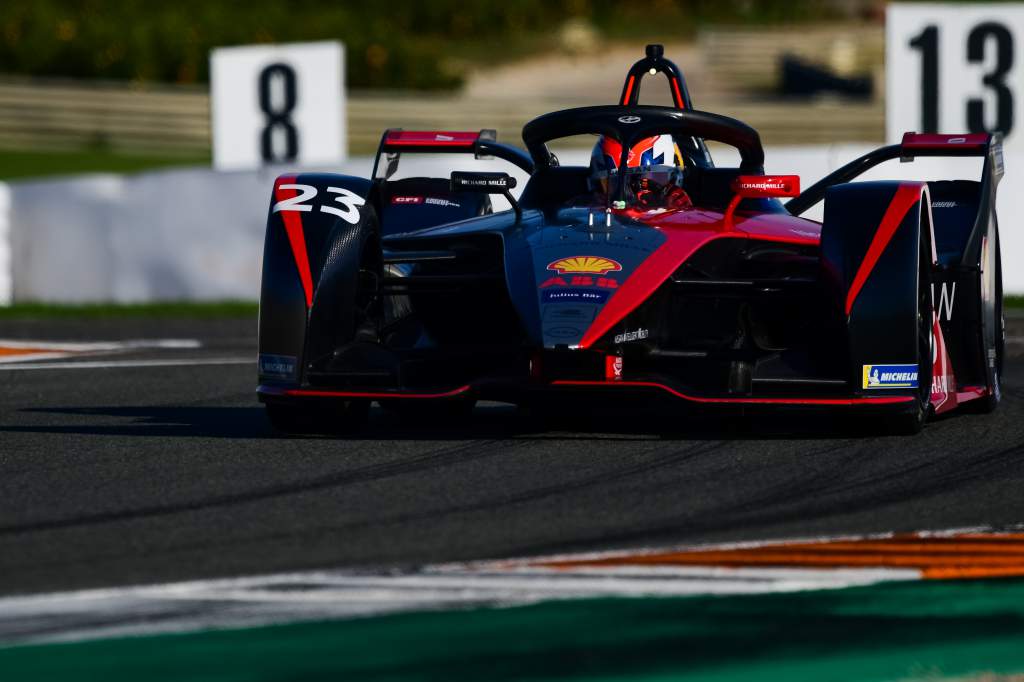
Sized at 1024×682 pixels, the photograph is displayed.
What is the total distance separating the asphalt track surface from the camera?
5754mm

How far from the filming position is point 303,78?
1900cm

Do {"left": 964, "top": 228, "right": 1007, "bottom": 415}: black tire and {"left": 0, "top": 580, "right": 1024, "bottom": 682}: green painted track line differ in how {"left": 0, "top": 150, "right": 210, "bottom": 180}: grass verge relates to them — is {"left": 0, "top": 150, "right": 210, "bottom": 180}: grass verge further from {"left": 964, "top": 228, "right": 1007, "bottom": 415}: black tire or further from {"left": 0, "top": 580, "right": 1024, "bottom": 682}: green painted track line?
{"left": 0, "top": 580, "right": 1024, "bottom": 682}: green painted track line

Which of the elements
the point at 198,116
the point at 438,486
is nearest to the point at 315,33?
the point at 198,116

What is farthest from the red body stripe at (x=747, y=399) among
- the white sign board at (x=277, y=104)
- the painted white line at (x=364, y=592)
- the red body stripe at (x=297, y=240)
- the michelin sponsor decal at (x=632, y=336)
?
the white sign board at (x=277, y=104)

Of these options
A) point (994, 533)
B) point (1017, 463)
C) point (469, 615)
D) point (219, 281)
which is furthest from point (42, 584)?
point (219, 281)

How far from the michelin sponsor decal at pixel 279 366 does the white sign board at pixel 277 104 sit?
35.4ft

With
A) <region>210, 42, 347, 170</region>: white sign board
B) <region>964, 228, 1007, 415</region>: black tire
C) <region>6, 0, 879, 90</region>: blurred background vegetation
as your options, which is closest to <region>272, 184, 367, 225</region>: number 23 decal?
<region>964, 228, 1007, 415</region>: black tire

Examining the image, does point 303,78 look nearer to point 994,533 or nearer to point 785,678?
point 994,533

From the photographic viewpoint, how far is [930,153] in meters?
9.30

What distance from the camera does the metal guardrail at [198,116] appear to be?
27.2 metres

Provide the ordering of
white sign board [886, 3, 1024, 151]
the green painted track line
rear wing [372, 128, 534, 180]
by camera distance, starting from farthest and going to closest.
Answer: white sign board [886, 3, 1024, 151], rear wing [372, 128, 534, 180], the green painted track line

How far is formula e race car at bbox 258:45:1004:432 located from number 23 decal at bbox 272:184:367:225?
0.04ft

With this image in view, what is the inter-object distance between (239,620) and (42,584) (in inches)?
27.1

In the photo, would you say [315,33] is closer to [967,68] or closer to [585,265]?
[967,68]
